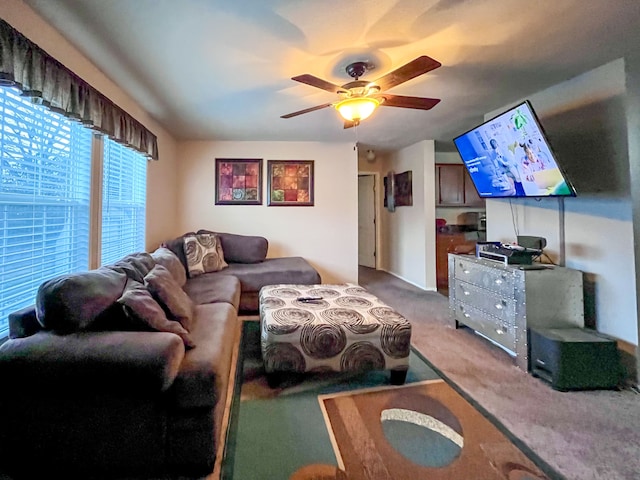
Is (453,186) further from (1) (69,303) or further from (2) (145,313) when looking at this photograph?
(1) (69,303)

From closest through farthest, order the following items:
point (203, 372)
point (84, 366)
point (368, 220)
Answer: point (84, 366), point (203, 372), point (368, 220)

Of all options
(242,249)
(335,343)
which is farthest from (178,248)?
(335,343)

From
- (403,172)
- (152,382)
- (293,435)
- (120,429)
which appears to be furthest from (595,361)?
(403,172)

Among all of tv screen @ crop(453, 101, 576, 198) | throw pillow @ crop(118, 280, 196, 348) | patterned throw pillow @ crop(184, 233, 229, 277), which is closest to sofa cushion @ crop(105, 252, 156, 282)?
throw pillow @ crop(118, 280, 196, 348)

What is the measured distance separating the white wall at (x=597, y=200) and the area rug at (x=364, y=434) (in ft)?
4.75

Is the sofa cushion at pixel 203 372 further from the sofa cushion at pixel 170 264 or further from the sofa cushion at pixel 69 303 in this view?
the sofa cushion at pixel 170 264

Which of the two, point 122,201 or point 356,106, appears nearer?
point 356,106

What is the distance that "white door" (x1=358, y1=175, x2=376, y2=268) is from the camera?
6.78 metres

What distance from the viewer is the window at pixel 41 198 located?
1.71 m

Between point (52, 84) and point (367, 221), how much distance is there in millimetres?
5795

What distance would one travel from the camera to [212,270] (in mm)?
3787

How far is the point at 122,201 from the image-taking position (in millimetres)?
3004

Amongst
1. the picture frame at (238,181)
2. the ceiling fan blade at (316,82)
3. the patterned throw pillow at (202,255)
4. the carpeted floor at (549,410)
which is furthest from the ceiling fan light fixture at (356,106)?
the picture frame at (238,181)

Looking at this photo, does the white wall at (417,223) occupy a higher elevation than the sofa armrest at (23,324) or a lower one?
higher
